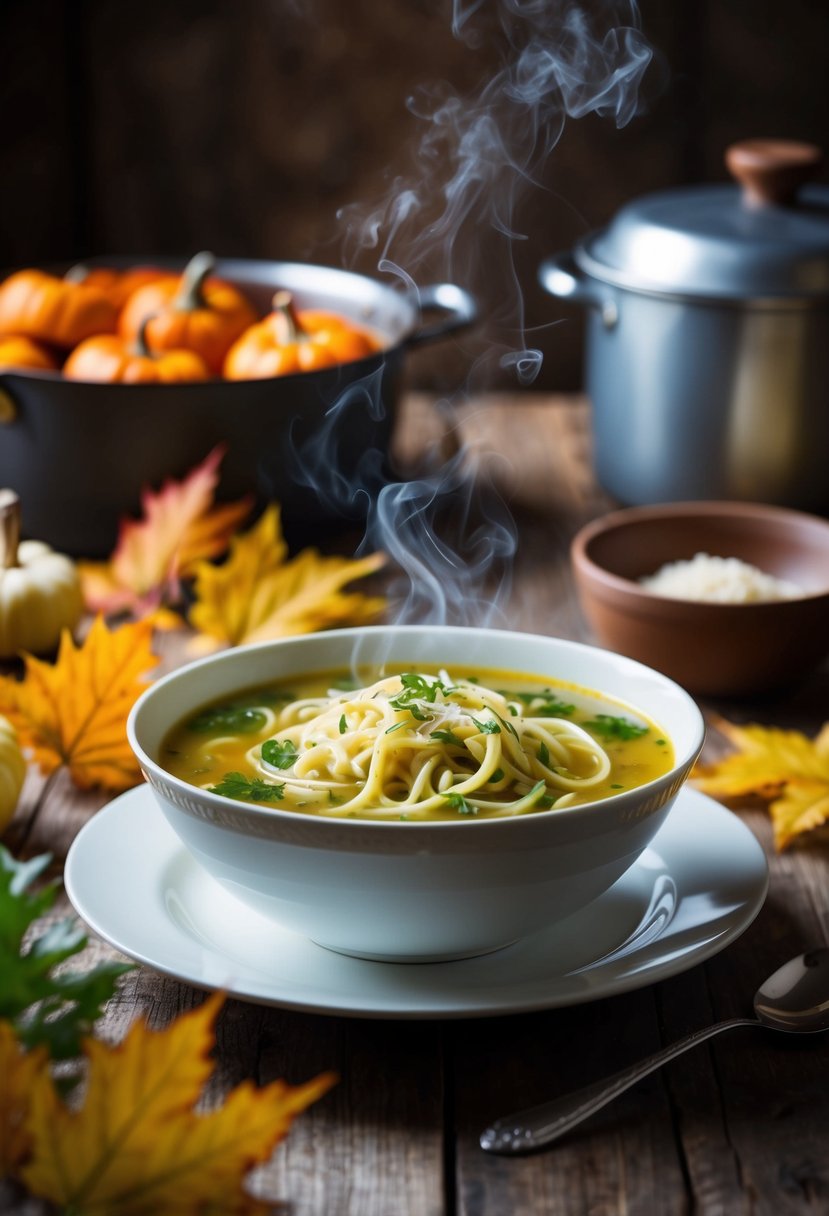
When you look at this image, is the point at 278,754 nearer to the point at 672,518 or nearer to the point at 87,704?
the point at 87,704

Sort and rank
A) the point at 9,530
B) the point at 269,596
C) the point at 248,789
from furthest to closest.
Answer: the point at 269,596
the point at 9,530
the point at 248,789

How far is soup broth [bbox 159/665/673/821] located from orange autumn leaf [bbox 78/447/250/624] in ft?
2.49

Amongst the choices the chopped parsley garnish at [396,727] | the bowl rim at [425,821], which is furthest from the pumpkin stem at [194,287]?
the chopped parsley garnish at [396,727]

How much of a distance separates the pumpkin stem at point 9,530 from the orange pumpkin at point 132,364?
0.41 m

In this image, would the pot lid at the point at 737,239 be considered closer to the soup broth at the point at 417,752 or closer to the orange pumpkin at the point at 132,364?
the orange pumpkin at the point at 132,364

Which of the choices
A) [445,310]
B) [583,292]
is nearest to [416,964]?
[583,292]

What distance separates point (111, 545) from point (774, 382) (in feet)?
A: 3.76

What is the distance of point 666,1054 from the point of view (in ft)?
3.55

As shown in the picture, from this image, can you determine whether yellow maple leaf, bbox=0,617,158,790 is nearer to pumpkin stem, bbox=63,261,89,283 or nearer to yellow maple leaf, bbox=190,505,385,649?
yellow maple leaf, bbox=190,505,385,649

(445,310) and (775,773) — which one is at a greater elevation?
(445,310)

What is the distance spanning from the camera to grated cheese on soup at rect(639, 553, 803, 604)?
6.42ft

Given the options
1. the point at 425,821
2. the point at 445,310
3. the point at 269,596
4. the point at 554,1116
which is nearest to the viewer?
the point at 554,1116

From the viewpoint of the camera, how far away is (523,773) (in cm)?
127

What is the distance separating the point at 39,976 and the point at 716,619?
111 centimetres
